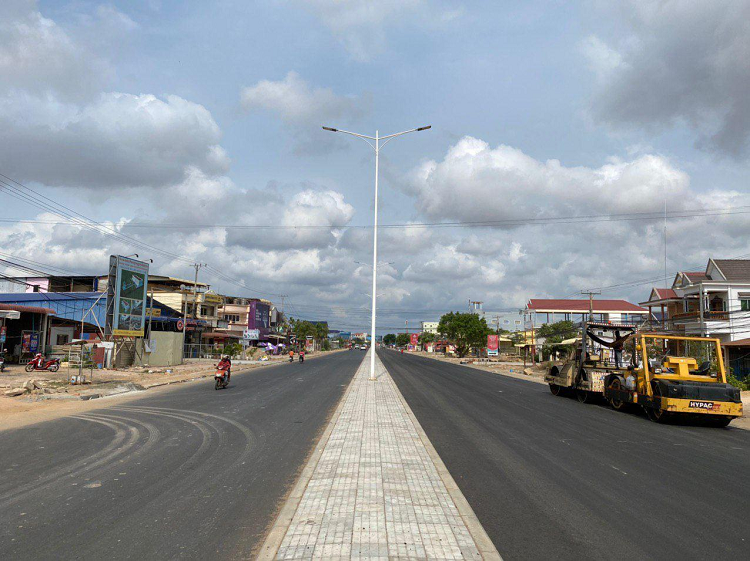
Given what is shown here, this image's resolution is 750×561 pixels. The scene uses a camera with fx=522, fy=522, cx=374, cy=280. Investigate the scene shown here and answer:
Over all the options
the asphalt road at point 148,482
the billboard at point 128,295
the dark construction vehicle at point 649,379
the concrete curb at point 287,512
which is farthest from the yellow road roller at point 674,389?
the billboard at point 128,295

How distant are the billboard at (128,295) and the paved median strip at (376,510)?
99.3ft

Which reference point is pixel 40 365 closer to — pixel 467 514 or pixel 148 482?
pixel 148 482

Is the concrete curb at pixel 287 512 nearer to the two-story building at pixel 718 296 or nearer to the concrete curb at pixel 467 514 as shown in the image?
the concrete curb at pixel 467 514

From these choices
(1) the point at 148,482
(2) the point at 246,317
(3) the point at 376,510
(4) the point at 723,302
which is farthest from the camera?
(2) the point at 246,317

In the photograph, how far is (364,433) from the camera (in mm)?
10547

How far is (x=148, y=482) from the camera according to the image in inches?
278

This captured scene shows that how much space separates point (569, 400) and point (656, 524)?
51.3 feet

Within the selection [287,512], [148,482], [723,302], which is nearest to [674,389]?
[287,512]

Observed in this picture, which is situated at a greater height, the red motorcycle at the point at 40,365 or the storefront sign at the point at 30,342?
the storefront sign at the point at 30,342

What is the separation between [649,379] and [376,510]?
40.9 feet

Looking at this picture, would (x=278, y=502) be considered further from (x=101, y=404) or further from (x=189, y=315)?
(x=189, y=315)

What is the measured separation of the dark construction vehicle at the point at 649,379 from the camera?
13.8m

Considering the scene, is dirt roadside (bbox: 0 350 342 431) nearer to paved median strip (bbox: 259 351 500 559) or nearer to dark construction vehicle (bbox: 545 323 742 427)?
paved median strip (bbox: 259 351 500 559)

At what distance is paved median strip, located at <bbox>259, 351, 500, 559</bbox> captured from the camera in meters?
4.54
